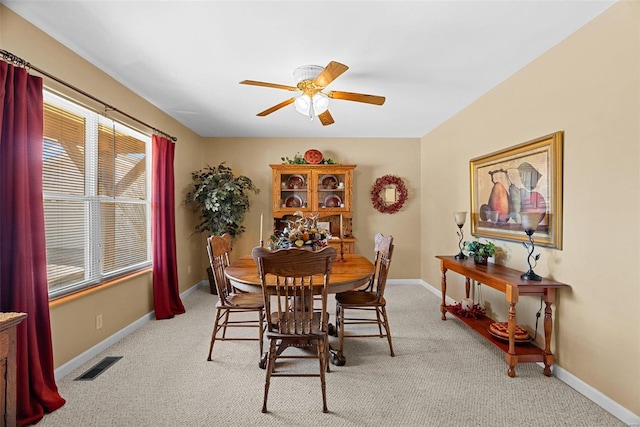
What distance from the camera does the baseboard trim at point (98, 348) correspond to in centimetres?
238

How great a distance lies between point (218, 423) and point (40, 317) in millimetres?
1383

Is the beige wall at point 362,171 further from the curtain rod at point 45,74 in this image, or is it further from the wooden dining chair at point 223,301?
the wooden dining chair at point 223,301

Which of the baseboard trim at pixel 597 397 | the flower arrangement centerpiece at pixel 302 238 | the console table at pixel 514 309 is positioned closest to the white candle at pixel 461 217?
the console table at pixel 514 309

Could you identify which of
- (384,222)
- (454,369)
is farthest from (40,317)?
(384,222)

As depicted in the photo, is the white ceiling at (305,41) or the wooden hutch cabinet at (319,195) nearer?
the white ceiling at (305,41)

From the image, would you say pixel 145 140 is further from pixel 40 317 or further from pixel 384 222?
pixel 384 222

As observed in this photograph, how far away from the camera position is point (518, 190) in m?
2.78

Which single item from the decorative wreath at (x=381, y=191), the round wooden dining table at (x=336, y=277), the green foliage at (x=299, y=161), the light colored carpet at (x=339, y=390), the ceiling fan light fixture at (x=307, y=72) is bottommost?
the light colored carpet at (x=339, y=390)

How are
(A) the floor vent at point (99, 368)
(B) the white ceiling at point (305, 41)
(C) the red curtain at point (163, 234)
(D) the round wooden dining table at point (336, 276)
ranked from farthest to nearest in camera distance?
(C) the red curtain at point (163, 234) → (A) the floor vent at point (99, 368) → (D) the round wooden dining table at point (336, 276) → (B) the white ceiling at point (305, 41)

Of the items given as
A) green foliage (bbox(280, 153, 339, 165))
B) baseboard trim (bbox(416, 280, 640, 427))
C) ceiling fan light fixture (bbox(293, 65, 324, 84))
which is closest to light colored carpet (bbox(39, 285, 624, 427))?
baseboard trim (bbox(416, 280, 640, 427))

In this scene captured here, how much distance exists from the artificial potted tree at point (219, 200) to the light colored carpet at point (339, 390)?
1.96 m

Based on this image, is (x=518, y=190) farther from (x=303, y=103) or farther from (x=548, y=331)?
(x=303, y=103)

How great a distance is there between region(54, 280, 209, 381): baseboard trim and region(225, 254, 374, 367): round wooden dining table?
4.44 feet

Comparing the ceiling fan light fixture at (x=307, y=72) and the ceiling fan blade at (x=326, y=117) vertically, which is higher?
the ceiling fan light fixture at (x=307, y=72)
